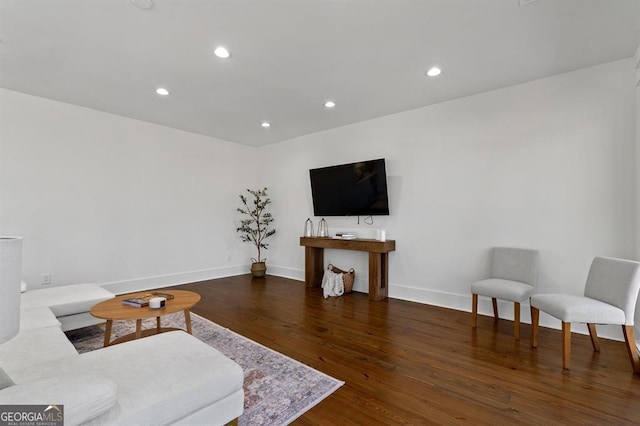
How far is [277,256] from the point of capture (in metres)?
5.96

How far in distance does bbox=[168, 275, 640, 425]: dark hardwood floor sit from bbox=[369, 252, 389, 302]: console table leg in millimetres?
269

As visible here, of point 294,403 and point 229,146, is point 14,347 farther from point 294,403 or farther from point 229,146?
point 229,146

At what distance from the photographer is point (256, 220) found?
611 cm

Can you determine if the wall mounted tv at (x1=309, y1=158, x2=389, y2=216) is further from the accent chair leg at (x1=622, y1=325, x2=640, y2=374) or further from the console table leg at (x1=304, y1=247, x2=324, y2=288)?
the accent chair leg at (x1=622, y1=325, x2=640, y2=374)

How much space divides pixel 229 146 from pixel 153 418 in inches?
212

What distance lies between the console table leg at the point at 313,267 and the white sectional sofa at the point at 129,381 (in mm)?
3246

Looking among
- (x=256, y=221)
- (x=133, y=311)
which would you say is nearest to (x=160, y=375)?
(x=133, y=311)

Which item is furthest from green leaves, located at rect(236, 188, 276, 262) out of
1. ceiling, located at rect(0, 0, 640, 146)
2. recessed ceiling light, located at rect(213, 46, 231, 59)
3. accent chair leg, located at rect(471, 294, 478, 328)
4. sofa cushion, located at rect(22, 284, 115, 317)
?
accent chair leg, located at rect(471, 294, 478, 328)

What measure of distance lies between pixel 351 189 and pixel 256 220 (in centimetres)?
235

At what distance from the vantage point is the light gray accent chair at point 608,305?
2246 millimetres

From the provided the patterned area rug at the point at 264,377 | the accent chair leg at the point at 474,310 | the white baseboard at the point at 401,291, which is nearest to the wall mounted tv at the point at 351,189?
the white baseboard at the point at 401,291

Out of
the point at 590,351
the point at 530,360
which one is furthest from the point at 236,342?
the point at 590,351

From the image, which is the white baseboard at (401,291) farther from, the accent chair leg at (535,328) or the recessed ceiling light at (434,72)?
the recessed ceiling light at (434,72)
